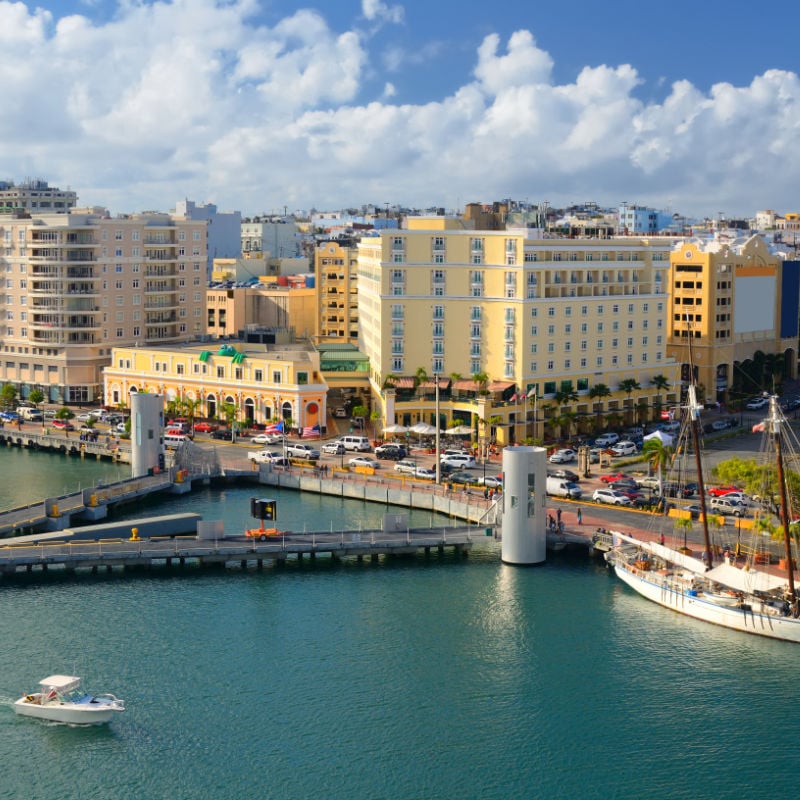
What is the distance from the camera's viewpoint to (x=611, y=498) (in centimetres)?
5997

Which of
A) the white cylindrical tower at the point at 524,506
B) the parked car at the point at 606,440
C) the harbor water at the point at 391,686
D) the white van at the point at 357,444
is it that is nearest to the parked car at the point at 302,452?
the white van at the point at 357,444

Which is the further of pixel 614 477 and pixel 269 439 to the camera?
pixel 269 439

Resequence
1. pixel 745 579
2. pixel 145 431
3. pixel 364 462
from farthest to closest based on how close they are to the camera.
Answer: pixel 364 462
pixel 145 431
pixel 745 579

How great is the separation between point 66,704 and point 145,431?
32.2 meters

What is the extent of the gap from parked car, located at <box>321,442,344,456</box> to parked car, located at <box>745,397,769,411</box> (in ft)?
105

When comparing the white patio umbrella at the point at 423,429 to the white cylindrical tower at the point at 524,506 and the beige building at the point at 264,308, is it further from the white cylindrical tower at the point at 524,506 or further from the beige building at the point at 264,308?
the beige building at the point at 264,308

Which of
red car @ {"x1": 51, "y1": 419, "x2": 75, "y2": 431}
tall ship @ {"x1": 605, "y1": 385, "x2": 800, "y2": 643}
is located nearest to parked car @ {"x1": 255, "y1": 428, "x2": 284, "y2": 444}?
red car @ {"x1": 51, "y1": 419, "x2": 75, "y2": 431}

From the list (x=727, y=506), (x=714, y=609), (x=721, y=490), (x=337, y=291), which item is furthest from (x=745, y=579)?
(x=337, y=291)

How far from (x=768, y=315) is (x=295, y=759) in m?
74.4

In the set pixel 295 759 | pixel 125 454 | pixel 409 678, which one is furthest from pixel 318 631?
pixel 125 454

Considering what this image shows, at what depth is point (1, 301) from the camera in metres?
95.6

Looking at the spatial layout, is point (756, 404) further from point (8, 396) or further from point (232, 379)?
point (8, 396)

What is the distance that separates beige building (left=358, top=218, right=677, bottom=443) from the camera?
251ft

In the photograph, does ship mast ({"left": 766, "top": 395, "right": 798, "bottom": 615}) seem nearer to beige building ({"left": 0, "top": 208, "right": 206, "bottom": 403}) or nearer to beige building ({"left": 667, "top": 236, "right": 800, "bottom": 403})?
beige building ({"left": 667, "top": 236, "right": 800, "bottom": 403})
